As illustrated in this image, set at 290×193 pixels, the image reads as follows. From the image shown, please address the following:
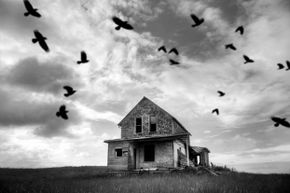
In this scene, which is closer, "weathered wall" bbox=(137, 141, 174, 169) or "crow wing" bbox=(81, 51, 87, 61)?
"crow wing" bbox=(81, 51, 87, 61)

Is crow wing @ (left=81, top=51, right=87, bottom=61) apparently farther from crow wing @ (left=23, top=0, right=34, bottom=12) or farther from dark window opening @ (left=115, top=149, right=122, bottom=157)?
dark window opening @ (left=115, top=149, right=122, bottom=157)

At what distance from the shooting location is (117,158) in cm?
2475

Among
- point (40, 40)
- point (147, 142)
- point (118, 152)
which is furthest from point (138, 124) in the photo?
point (40, 40)

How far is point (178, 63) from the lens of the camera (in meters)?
7.31

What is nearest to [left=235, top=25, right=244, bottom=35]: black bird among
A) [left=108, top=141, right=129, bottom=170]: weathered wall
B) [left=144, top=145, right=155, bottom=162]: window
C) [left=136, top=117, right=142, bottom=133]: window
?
[left=144, top=145, right=155, bottom=162]: window

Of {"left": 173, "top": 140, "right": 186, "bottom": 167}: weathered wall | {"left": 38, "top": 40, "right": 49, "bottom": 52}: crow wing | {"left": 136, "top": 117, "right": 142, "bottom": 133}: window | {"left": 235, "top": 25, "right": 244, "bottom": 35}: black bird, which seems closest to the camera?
{"left": 38, "top": 40, "right": 49, "bottom": 52}: crow wing

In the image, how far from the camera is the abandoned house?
2288 centimetres

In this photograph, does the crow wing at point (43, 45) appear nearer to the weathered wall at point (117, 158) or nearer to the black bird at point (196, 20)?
the black bird at point (196, 20)

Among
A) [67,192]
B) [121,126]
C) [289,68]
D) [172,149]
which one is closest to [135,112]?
[121,126]

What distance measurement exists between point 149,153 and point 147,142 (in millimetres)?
1114

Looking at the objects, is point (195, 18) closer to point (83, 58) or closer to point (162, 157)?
point (83, 58)

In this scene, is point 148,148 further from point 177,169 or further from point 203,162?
point 203,162

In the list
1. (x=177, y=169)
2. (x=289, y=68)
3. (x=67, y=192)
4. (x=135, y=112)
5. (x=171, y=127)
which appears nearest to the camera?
(x=289, y=68)

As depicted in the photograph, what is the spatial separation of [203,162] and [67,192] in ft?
93.7
